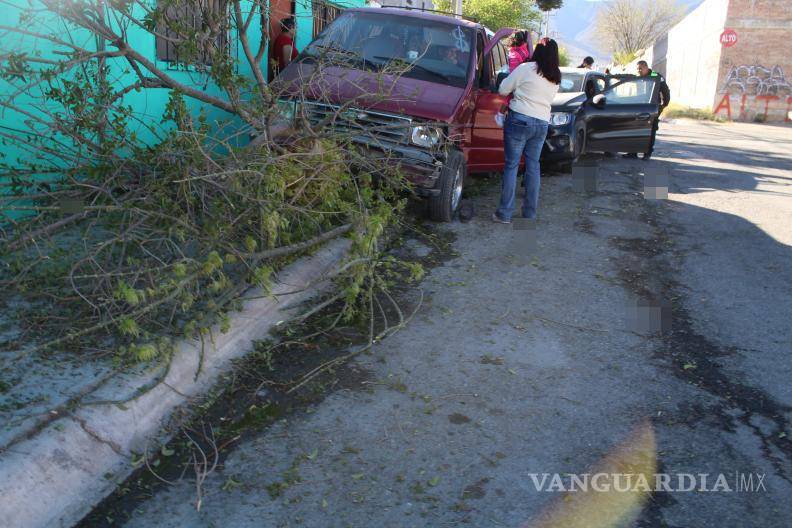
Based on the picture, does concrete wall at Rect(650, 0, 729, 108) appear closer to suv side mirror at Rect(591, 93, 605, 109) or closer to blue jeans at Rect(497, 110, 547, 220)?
suv side mirror at Rect(591, 93, 605, 109)

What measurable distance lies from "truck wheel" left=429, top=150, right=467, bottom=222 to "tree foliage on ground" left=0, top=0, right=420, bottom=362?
1816 mm

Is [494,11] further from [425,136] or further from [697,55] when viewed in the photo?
[425,136]

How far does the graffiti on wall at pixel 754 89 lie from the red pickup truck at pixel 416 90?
2898 centimetres

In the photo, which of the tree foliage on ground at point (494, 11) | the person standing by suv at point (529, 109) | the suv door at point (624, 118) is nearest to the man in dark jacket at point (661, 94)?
the suv door at point (624, 118)

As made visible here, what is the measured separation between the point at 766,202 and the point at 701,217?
6.79 feet

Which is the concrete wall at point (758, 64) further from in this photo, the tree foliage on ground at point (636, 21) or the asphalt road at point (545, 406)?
the tree foliage on ground at point (636, 21)

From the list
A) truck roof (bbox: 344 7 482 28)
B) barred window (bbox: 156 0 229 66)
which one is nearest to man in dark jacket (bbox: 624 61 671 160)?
truck roof (bbox: 344 7 482 28)

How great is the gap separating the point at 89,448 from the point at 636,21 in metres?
90.6

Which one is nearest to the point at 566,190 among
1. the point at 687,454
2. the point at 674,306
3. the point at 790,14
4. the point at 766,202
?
the point at 766,202

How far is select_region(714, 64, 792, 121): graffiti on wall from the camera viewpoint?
33.8m

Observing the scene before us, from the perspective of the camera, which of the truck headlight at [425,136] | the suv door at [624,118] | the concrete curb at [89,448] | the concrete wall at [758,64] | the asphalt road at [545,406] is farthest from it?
the concrete wall at [758,64]

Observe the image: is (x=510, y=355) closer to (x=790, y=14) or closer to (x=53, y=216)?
(x=53, y=216)

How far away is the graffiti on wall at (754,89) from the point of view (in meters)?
33.8

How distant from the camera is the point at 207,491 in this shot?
10.4 ft
